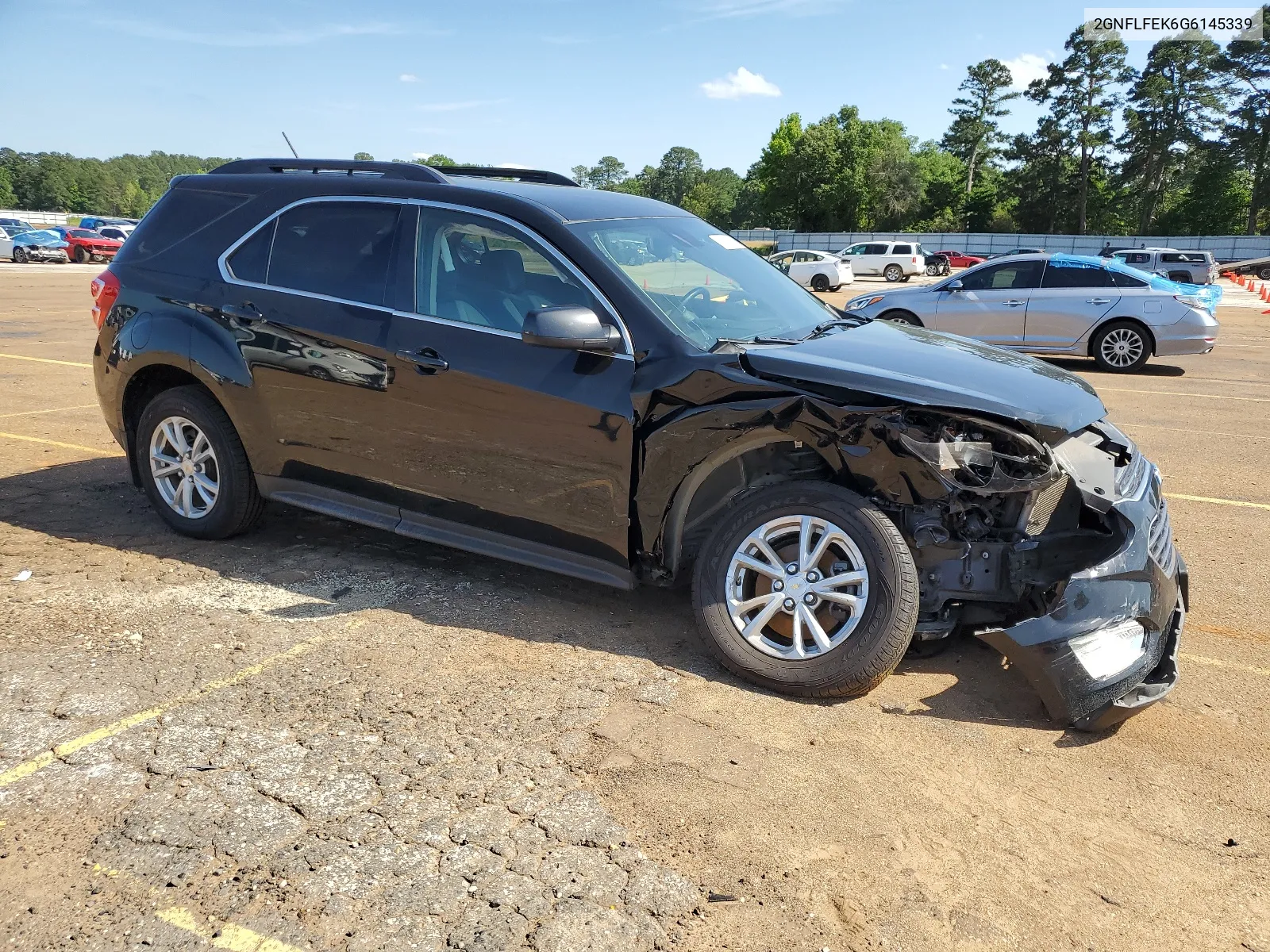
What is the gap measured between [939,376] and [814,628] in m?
1.08

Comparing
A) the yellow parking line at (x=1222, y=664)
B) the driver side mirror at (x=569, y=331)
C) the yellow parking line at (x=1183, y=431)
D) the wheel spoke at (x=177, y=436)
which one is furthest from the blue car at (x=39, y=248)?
the yellow parking line at (x=1222, y=664)

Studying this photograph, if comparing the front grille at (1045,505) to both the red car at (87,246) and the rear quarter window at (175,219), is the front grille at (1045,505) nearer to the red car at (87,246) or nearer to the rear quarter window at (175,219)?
the rear quarter window at (175,219)

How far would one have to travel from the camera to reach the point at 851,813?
3.03 metres

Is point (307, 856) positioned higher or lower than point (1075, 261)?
lower

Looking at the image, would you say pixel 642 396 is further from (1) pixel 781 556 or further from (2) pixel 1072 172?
(2) pixel 1072 172

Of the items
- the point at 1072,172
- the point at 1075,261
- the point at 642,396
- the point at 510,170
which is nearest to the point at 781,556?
the point at 642,396

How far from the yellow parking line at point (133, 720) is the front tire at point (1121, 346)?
12414mm

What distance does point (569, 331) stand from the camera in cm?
385

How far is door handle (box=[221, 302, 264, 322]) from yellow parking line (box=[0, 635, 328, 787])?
66.6 inches

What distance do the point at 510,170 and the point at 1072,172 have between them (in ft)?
270

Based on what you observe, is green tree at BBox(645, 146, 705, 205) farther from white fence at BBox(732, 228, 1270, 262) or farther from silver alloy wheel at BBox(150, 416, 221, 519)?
silver alloy wheel at BBox(150, 416, 221, 519)

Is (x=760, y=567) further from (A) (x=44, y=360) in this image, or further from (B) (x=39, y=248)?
(B) (x=39, y=248)

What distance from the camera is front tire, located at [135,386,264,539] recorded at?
5.09 meters

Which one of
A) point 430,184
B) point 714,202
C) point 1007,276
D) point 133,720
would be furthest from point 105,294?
point 714,202
